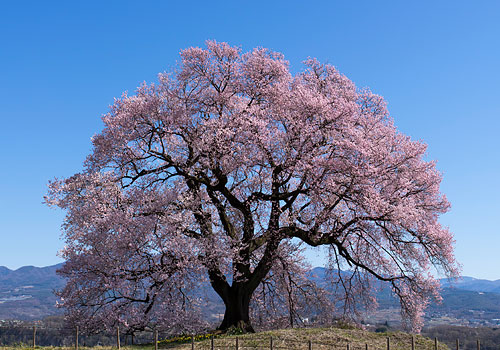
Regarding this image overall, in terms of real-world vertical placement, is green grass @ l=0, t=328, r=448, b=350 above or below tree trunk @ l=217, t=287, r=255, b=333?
below

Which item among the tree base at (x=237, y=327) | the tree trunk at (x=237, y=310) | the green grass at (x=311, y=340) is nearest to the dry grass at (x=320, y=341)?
→ the green grass at (x=311, y=340)

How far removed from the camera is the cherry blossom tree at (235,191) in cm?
2359

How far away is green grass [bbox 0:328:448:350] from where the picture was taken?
858 inches

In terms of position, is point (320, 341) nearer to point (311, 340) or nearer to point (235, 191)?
point (311, 340)

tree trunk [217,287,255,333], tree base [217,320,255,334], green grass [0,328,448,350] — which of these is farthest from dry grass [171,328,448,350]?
tree trunk [217,287,255,333]

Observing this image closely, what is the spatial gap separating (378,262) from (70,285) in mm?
16875

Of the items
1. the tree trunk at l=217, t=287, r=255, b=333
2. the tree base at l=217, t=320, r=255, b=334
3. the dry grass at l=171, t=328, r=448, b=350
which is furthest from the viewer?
the tree trunk at l=217, t=287, r=255, b=333

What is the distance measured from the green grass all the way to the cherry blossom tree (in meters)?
2.34

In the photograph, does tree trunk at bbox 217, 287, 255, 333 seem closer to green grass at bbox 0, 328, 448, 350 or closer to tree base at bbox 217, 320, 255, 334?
tree base at bbox 217, 320, 255, 334

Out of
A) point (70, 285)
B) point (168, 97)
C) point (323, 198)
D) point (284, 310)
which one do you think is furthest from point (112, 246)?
point (284, 310)

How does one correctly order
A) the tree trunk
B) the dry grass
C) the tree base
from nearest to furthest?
the dry grass < the tree base < the tree trunk

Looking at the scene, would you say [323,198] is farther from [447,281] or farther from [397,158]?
[447,281]

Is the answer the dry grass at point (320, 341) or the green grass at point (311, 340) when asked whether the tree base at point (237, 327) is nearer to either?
the green grass at point (311, 340)

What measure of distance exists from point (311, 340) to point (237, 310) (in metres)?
5.04
